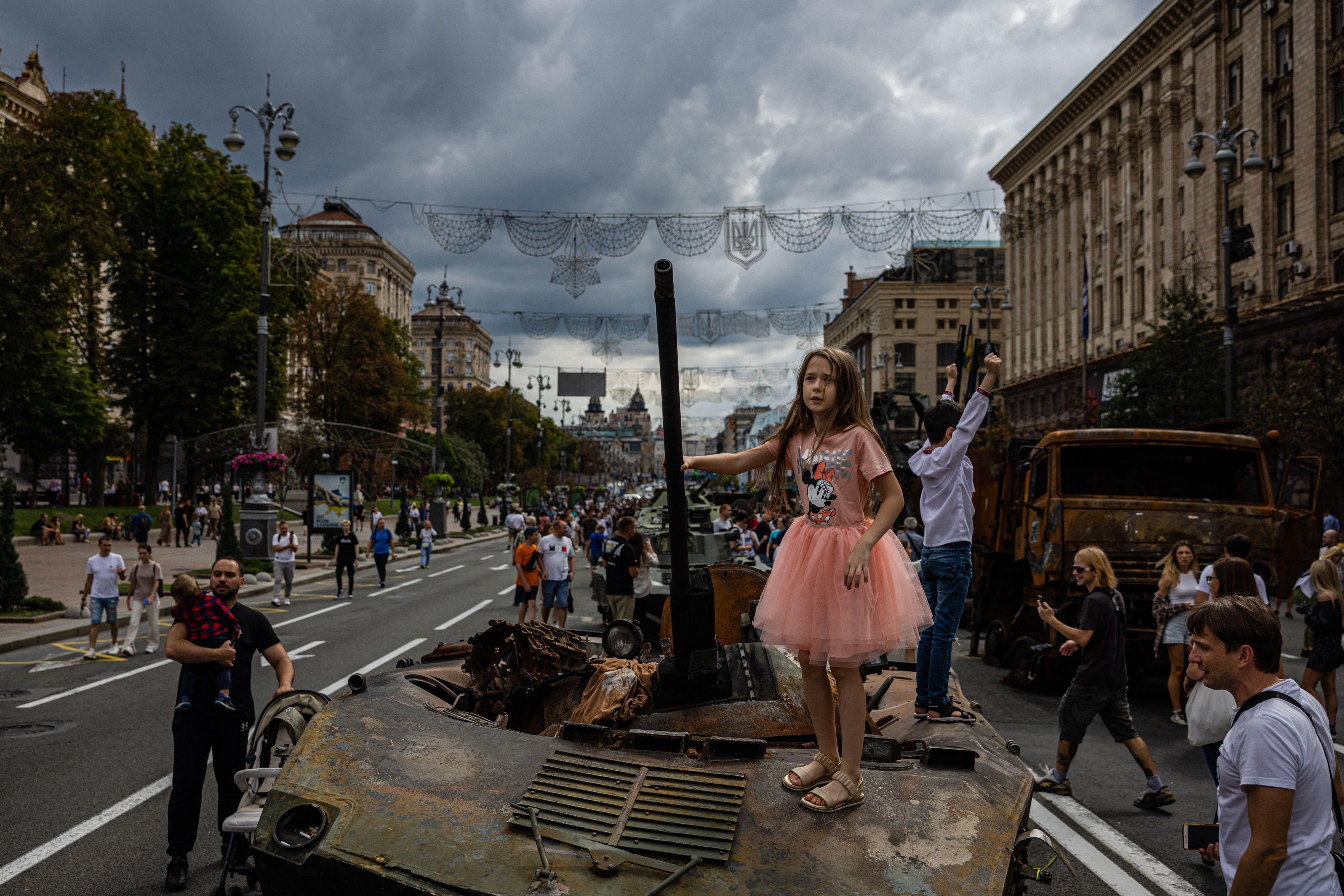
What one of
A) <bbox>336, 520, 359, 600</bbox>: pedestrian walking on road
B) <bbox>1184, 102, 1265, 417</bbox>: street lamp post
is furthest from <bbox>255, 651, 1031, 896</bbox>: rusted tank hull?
<bbox>1184, 102, 1265, 417</bbox>: street lamp post

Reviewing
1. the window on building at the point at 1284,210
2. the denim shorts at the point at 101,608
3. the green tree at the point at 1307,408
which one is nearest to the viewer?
the denim shorts at the point at 101,608

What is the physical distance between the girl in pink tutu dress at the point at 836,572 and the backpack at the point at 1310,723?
1.01m

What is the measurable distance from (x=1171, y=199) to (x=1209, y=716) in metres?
46.5

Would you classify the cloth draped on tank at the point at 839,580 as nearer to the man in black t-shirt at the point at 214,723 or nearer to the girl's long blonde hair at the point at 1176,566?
the man in black t-shirt at the point at 214,723

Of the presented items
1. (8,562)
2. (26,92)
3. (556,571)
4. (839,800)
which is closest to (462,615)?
(556,571)

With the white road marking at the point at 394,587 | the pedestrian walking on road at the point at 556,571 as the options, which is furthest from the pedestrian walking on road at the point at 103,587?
the white road marking at the point at 394,587

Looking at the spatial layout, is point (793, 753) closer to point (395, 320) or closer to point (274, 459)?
point (274, 459)

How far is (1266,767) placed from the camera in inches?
107

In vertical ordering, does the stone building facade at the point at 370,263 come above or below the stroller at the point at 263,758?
above

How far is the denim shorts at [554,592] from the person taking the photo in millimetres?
16172

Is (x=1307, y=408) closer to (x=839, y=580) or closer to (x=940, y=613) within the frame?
(x=940, y=613)

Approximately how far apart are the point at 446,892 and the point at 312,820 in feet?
2.26

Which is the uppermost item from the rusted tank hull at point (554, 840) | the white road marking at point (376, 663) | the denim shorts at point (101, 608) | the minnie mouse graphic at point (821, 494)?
the minnie mouse graphic at point (821, 494)

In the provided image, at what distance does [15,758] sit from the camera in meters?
7.99
